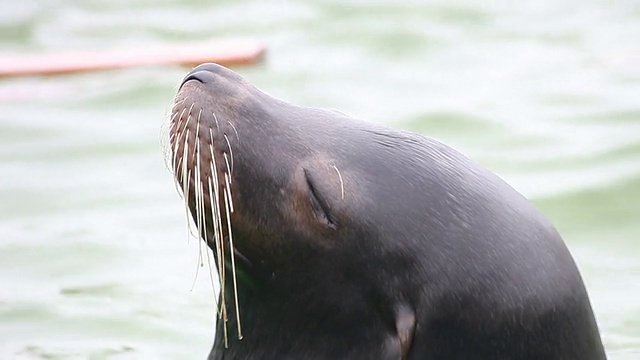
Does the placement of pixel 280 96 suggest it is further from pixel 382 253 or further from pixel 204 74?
pixel 382 253

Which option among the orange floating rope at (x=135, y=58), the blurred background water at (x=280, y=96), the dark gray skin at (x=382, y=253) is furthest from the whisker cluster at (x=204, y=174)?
the orange floating rope at (x=135, y=58)

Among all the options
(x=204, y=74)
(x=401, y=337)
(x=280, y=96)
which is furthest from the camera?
(x=280, y=96)

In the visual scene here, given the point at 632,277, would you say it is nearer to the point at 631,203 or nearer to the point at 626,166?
the point at 631,203

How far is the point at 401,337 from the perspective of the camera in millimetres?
4137

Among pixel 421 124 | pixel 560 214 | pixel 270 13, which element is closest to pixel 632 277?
pixel 560 214

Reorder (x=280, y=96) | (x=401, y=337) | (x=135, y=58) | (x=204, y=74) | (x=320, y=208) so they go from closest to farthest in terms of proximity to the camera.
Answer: (x=401, y=337) < (x=320, y=208) < (x=204, y=74) < (x=280, y=96) < (x=135, y=58)

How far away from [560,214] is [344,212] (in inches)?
144

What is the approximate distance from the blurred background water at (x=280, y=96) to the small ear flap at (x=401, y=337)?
6.50 ft

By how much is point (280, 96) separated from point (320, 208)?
19.5 ft

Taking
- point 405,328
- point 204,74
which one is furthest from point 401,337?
point 204,74

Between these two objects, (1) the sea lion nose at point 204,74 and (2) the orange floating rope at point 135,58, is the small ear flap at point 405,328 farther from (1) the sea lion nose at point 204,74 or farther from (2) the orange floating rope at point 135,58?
(2) the orange floating rope at point 135,58

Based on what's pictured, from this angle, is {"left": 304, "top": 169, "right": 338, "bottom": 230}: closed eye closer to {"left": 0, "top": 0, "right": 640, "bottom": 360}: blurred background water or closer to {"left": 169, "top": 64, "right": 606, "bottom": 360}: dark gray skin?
{"left": 169, "top": 64, "right": 606, "bottom": 360}: dark gray skin

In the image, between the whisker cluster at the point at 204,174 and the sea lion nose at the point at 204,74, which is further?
the sea lion nose at the point at 204,74

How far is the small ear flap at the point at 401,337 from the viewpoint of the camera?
414cm
